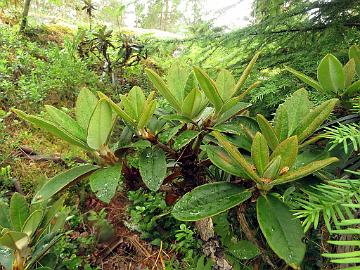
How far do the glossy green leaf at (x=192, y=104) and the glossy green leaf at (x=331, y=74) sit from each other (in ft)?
1.06

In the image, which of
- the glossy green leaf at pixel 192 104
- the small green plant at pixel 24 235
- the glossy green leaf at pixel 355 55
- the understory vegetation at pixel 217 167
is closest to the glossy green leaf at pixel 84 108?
the understory vegetation at pixel 217 167

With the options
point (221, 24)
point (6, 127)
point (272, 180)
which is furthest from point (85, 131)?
point (6, 127)

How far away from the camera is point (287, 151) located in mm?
570

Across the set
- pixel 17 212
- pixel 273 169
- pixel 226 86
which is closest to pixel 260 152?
pixel 273 169

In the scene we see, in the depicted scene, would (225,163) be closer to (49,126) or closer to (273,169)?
(273,169)

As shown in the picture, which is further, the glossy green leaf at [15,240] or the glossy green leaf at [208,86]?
the glossy green leaf at [15,240]

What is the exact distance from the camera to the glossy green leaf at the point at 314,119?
61 centimetres

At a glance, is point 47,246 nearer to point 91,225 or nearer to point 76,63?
point 91,225

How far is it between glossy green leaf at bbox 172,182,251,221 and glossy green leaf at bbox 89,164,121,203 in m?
0.13

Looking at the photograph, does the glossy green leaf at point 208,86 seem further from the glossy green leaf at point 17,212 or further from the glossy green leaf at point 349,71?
the glossy green leaf at point 17,212

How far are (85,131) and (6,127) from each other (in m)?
2.09

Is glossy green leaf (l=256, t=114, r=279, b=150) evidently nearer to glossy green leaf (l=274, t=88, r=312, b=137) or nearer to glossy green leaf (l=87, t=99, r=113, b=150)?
glossy green leaf (l=274, t=88, r=312, b=137)

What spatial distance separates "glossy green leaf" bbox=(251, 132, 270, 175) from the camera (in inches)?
22.5

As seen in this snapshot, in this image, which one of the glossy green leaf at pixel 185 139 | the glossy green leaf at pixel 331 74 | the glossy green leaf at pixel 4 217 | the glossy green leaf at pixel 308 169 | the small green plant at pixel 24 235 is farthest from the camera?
the glossy green leaf at pixel 4 217
